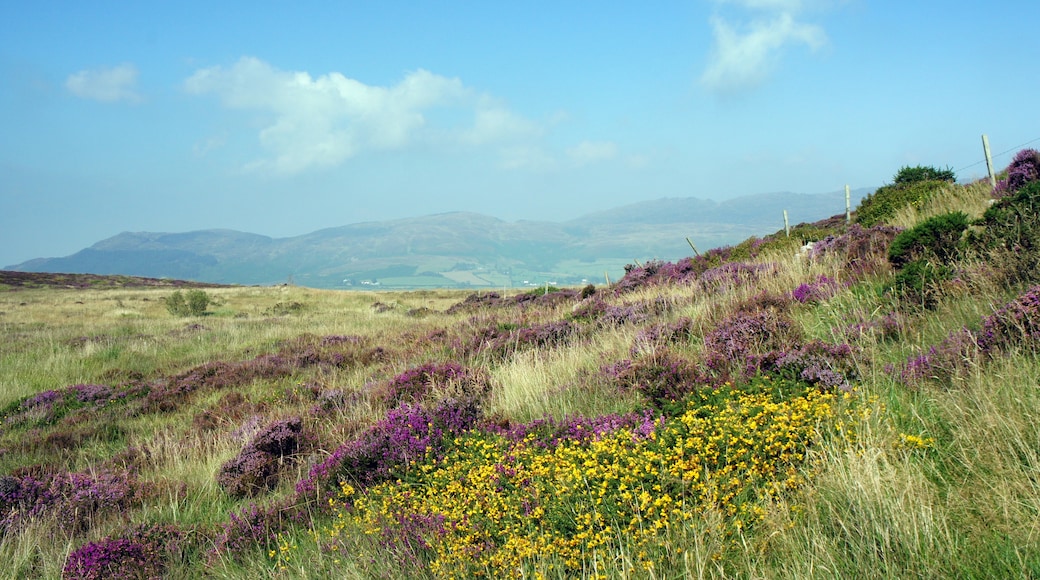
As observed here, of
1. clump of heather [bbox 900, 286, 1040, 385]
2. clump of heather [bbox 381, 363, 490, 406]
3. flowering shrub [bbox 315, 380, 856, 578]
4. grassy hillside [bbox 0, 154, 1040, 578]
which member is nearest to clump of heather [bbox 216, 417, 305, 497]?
grassy hillside [bbox 0, 154, 1040, 578]

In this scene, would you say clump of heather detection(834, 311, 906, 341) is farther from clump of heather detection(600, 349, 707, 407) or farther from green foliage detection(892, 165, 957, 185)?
green foliage detection(892, 165, 957, 185)

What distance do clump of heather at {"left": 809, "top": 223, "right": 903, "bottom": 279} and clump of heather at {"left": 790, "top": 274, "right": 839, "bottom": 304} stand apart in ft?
1.98

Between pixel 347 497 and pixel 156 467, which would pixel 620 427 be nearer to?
pixel 347 497

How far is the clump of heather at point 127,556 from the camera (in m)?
4.17

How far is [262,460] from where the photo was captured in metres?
6.20

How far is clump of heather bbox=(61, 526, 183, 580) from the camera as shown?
13.7ft

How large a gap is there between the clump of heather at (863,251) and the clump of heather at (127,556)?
9234 millimetres

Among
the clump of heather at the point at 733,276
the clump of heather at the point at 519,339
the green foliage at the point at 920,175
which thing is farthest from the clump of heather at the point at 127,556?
the green foliage at the point at 920,175

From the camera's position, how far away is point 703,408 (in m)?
4.48

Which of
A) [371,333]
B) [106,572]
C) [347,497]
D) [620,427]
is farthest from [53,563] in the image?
[371,333]

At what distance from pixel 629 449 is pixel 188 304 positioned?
34.7 metres

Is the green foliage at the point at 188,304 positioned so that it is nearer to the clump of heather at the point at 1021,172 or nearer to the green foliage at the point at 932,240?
the green foliage at the point at 932,240

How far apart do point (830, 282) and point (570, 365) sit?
4.24 meters

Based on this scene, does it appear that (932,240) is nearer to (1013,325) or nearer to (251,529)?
(1013,325)
